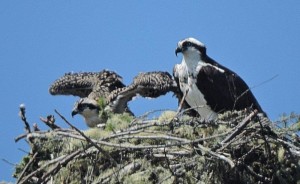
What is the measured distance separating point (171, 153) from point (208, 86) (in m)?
2.27

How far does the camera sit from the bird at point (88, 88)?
37.8ft

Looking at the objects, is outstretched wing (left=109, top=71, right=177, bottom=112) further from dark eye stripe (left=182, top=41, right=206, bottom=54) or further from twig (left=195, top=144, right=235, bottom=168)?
twig (left=195, top=144, right=235, bottom=168)

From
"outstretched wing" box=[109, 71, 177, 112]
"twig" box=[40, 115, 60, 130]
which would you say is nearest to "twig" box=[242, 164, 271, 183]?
"twig" box=[40, 115, 60, 130]

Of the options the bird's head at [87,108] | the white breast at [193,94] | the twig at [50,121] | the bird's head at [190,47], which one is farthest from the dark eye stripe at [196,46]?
the twig at [50,121]

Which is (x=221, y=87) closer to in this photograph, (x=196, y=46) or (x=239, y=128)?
(x=196, y=46)

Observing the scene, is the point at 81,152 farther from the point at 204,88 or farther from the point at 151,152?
the point at 204,88

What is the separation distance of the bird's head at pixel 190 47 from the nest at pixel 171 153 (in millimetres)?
1888

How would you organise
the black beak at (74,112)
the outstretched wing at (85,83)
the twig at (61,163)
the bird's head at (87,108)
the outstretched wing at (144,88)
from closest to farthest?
the twig at (61,163) → the outstretched wing at (144,88) → the bird's head at (87,108) → the black beak at (74,112) → the outstretched wing at (85,83)

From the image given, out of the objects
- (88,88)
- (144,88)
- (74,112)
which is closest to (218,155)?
(144,88)

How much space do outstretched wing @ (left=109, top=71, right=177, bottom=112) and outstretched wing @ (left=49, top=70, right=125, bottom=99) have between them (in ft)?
1.71

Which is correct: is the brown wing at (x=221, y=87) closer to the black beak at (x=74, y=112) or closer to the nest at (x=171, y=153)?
the nest at (x=171, y=153)

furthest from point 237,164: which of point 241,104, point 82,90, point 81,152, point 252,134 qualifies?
point 82,90

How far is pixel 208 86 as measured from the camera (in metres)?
10.3

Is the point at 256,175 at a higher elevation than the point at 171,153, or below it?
below
